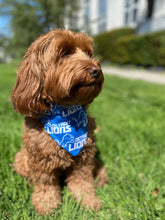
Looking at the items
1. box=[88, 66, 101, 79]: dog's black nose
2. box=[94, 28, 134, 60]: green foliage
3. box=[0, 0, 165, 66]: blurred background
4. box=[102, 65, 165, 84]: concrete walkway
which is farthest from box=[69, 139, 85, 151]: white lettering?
box=[94, 28, 134, 60]: green foliage

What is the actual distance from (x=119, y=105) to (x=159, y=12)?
14.4 meters

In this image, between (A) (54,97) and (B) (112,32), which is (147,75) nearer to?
(B) (112,32)

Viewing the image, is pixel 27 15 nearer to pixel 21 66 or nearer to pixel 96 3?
pixel 96 3

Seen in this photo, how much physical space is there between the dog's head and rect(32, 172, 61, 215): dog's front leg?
2.42 feet

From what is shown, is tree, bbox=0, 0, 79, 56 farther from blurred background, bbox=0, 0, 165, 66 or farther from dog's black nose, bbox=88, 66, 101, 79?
dog's black nose, bbox=88, 66, 101, 79

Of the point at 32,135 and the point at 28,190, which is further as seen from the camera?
the point at 28,190

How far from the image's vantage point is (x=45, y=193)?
223 cm

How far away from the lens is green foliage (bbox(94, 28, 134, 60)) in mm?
17484

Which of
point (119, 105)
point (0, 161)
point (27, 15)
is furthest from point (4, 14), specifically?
point (0, 161)

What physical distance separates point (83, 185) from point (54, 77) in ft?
4.21

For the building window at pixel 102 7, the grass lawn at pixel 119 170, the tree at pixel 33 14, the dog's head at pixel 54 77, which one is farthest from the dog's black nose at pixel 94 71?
the building window at pixel 102 7

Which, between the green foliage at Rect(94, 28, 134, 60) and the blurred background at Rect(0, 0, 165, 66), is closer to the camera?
the blurred background at Rect(0, 0, 165, 66)

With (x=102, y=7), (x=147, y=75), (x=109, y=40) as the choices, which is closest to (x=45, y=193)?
(x=147, y=75)

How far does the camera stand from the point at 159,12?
16156mm
